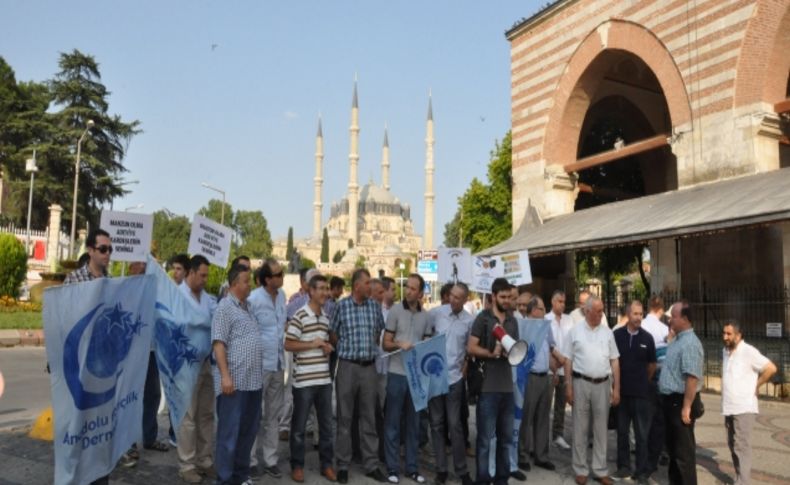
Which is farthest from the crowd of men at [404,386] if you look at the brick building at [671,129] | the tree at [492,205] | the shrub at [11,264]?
the tree at [492,205]

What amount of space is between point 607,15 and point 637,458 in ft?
48.9

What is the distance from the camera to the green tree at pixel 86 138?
133 feet

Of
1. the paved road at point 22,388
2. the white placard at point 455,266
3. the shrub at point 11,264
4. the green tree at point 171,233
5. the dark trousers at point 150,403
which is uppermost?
the green tree at point 171,233

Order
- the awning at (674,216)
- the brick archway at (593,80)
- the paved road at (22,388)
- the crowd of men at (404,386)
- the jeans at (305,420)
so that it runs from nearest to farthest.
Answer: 1. the crowd of men at (404,386)
2. the jeans at (305,420)
3. the paved road at (22,388)
4. the awning at (674,216)
5. the brick archway at (593,80)

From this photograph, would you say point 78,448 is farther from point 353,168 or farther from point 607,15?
point 353,168

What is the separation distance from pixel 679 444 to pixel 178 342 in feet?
15.8

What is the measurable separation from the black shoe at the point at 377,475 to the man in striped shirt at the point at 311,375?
1.22 ft

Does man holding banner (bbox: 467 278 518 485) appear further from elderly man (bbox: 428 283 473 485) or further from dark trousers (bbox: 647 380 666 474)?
dark trousers (bbox: 647 380 666 474)

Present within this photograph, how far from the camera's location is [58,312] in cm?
428

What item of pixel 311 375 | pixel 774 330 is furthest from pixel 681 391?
pixel 774 330

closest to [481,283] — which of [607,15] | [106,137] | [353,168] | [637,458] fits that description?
[637,458]

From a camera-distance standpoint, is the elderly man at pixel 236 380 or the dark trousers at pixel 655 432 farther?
the dark trousers at pixel 655 432

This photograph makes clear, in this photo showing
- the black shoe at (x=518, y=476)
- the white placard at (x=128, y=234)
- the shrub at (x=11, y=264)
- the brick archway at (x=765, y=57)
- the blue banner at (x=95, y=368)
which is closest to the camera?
the blue banner at (x=95, y=368)

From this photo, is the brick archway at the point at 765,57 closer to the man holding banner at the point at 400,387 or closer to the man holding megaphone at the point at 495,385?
the man holding megaphone at the point at 495,385
